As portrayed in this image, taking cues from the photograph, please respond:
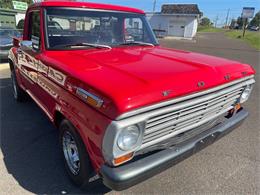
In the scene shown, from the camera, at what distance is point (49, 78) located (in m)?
3.09

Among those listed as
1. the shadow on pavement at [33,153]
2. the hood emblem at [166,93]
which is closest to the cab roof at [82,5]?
the shadow on pavement at [33,153]

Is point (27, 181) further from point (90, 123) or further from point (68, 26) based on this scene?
point (68, 26)

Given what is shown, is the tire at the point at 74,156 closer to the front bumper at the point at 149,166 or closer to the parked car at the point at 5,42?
the front bumper at the point at 149,166

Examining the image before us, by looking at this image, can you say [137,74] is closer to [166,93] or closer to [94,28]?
[166,93]

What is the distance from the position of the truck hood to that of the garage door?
137 feet

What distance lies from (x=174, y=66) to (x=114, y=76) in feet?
2.45

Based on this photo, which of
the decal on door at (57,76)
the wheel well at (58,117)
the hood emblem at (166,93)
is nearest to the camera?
the hood emblem at (166,93)

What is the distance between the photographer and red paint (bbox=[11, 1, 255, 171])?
2.04 meters

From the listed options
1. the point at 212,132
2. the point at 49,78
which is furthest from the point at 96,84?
the point at 212,132

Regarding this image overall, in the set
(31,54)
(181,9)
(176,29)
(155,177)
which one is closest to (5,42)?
(31,54)

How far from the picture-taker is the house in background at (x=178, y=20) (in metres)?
42.2

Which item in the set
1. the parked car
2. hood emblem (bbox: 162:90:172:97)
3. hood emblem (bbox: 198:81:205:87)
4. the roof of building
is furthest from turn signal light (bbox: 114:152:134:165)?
the roof of building

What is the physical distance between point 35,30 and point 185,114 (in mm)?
2751

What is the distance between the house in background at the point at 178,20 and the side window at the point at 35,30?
130 feet
